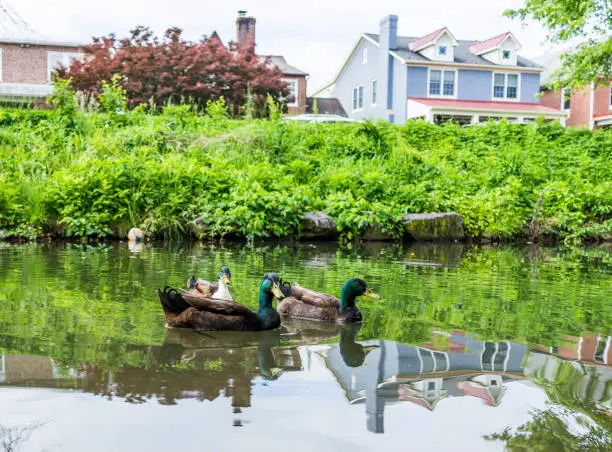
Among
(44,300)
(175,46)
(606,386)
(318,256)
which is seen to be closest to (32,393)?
(44,300)

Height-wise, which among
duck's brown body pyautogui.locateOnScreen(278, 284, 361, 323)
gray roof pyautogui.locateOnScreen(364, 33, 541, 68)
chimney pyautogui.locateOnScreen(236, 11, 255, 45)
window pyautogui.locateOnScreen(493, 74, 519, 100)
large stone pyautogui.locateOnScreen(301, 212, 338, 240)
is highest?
chimney pyautogui.locateOnScreen(236, 11, 255, 45)

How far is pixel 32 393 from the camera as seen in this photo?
374 centimetres

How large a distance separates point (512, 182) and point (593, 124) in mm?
29814

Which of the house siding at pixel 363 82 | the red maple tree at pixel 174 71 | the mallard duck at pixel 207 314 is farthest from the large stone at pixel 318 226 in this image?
the house siding at pixel 363 82

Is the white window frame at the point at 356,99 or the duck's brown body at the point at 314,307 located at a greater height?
the white window frame at the point at 356,99

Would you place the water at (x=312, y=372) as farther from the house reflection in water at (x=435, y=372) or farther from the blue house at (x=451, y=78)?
the blue house at (x=451, y=78)

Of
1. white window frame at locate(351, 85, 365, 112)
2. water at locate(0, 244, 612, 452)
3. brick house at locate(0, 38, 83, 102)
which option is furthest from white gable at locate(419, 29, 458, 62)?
water at locate(0, 244, 612, 452)

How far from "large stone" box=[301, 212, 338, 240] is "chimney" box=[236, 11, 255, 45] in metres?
30.8

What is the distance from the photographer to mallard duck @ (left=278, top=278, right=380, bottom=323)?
19.7 feet

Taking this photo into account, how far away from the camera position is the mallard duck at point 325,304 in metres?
6.00

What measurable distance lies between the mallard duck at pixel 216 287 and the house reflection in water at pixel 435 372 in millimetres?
1340

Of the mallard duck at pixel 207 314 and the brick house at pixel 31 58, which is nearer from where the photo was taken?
the mallard duck at pixel 207 314

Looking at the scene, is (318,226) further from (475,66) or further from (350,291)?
(475,66)

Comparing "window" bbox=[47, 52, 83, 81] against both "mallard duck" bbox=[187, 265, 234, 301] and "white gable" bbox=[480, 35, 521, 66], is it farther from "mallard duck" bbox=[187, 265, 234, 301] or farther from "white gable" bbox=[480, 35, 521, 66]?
"mallard duck" bbox=[187, 265, 234, 301]
